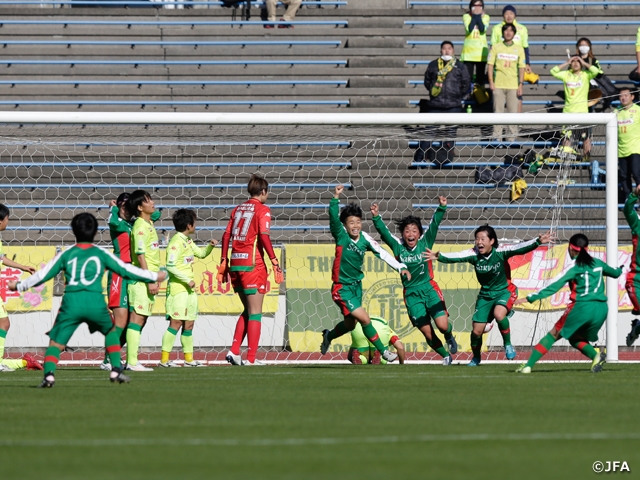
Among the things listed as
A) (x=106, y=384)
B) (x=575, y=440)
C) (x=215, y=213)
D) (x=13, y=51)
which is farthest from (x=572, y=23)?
(x=575, y=440)

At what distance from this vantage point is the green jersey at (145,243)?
11.8 metres

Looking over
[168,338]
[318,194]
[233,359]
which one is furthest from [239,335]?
[318,194]

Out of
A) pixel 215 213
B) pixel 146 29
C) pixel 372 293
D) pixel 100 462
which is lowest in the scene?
pixel 100 462

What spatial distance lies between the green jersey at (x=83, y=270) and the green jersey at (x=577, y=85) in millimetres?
11762

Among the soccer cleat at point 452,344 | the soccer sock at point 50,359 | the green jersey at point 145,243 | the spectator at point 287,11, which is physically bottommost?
the soccer sock at point 50,359

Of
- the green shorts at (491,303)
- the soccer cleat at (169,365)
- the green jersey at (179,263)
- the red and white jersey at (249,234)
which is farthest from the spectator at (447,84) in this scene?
the soccer cleat at (169,365)

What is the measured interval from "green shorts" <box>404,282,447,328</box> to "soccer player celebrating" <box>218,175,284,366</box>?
1.59 meters

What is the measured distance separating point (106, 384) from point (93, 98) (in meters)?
12.4

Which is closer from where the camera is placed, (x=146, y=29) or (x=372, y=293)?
(x=372, y=293)

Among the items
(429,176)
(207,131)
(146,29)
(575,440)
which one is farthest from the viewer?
(146,29)

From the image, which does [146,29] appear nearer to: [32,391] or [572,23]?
[572,23]

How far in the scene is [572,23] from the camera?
2281 cm

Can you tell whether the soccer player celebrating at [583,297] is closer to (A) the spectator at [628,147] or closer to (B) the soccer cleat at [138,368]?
(B) the soccer cleat at [138,368]

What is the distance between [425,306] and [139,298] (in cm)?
330
